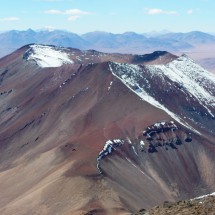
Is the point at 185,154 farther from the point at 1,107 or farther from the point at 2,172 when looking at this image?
the point at 1,107

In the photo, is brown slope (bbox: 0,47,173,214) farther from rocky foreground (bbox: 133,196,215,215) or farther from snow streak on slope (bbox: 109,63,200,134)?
rocky foreground (bbox: 133,196,215,215)

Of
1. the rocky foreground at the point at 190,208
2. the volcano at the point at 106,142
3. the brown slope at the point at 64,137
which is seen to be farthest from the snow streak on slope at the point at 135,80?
the rocky foreground at the point at 190,208

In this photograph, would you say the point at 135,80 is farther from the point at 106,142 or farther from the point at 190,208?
the point at 190,208

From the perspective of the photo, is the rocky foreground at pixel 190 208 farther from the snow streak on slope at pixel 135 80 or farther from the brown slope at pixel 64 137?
the snow streak on slope at pixel 135 80

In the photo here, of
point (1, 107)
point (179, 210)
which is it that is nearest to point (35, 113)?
point (1, 107)

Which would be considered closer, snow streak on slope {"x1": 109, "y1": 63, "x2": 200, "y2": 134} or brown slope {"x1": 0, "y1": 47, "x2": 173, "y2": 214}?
brown slope {"x1": 0, "y1": 47, "x2": 173, "y2": 214}

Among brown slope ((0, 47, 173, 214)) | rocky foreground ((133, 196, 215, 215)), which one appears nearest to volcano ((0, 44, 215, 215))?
brown slope ((0, 47, 173, 214))

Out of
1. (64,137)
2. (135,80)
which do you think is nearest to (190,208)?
(64,137)
